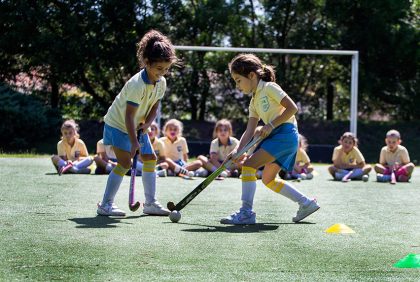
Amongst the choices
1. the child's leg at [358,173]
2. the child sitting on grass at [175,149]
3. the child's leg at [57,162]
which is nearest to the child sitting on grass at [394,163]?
the child's leg at [358,173]

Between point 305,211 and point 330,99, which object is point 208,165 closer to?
point 305,211

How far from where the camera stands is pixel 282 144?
611cm

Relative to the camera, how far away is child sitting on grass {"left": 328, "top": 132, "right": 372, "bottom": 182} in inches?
450

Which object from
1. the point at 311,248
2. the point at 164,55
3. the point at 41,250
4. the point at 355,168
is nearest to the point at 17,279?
the point at 41,250

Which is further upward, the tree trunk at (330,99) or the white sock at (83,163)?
the tree trunk at (330,99)

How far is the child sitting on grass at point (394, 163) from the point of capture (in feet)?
36.6

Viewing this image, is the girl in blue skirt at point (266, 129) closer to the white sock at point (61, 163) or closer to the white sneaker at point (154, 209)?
the white sneaker at point (154, 209)

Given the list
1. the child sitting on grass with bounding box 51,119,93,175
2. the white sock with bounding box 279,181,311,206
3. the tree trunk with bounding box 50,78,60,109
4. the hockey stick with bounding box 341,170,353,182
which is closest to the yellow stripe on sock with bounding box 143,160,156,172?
the white sock with bounding box 279,181,311,206

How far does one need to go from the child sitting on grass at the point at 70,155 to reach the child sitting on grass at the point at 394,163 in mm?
4037

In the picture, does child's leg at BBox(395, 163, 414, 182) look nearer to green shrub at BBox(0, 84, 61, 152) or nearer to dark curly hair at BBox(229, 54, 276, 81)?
dark curly hair at BBox(229, 54, 276, 81)

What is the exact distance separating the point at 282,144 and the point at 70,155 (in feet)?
19.1

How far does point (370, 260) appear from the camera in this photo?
443 cm

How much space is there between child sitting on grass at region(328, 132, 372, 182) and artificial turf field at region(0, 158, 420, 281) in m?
3.07

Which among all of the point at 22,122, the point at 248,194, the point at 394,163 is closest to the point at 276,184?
the point at 248,194
